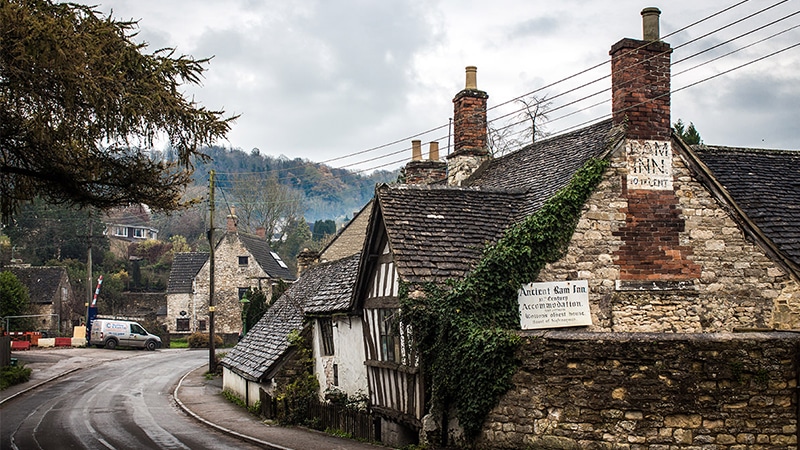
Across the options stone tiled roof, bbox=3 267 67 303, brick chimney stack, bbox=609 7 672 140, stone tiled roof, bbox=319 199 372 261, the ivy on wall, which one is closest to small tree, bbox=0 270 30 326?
stone tiled roof, bbox=3 267 67 303

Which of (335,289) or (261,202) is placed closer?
(335,289)

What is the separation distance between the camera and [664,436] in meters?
10.4

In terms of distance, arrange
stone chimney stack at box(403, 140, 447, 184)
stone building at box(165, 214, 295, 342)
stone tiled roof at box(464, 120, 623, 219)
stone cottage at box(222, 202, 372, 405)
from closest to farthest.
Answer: stone tiled roof at box(464, 120, 623, 219), stone cottage at box(222, 202, 372, 405), stone chimney stack at box(403, 140, 447, 184), stone building at box(165, 214, 295, 342)

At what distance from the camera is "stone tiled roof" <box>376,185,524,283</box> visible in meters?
14.0

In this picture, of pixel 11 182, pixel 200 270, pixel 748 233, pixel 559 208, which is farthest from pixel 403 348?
pixel 200 270

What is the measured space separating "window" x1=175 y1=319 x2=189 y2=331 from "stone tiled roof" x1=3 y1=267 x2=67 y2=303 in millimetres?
9122

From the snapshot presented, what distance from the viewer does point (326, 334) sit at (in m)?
19.3

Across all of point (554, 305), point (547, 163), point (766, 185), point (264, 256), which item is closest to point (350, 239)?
point (547, 163)

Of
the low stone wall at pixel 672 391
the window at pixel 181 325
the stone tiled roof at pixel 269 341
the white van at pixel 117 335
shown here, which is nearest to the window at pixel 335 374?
the stone tiled roof at pixel 269 341

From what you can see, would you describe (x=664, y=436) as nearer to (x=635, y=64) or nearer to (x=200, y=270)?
(x=635, y=64)

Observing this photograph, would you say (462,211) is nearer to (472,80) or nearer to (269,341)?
(472,80)

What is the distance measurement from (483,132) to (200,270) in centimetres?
4232

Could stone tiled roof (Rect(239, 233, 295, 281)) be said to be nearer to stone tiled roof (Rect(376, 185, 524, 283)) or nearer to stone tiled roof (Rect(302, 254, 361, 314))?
stone tiled roof (Rect(302, 254, 361, 314))

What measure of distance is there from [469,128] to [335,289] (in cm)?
626
